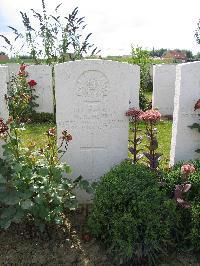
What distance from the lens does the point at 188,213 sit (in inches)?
141

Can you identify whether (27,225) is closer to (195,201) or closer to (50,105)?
(195,201)

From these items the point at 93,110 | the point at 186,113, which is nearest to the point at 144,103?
the point at 186,113

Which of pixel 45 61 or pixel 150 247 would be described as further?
pixel 45 61

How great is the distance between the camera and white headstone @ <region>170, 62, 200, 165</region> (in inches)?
165

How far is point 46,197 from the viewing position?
352 cm

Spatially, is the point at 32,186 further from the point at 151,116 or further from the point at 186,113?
the point at 186,113

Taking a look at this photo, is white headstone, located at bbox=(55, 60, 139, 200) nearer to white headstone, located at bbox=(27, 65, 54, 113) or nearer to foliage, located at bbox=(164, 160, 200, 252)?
foliage, located at bbox=(164, 160, 200, 252)

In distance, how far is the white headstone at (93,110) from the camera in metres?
4.16

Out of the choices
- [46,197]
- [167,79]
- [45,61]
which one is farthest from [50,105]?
[46,197]

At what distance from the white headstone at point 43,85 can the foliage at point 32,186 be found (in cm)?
556

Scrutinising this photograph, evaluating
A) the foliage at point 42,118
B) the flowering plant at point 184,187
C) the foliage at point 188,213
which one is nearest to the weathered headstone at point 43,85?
the foliage at point 42,118

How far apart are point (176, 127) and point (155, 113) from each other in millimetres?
567

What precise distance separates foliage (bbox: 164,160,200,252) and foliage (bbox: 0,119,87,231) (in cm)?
102

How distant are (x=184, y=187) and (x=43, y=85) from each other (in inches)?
247
